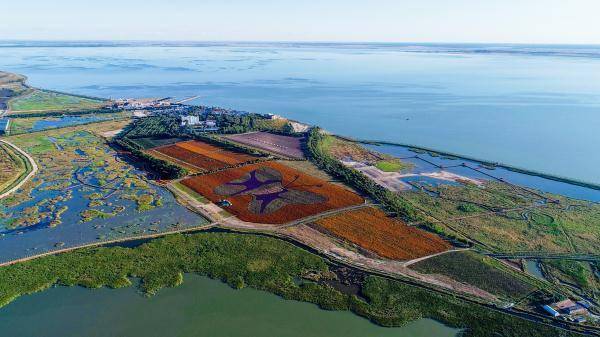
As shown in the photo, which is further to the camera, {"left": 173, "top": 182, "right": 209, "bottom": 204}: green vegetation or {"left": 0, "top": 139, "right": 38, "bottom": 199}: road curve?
{"left": 0, "top": 139, "right": 38, "bottom": 199}: road curve

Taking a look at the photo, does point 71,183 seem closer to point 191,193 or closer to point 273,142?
point 191,193

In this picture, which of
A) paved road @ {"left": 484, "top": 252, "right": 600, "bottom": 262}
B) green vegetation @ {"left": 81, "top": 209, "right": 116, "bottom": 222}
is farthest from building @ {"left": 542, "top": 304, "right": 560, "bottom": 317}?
green vegetation @ {"left": 81, "top": 209, "right": 116, "bottom": 222}

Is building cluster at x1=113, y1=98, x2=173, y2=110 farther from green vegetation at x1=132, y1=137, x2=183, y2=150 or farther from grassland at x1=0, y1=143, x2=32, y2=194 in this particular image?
grassland at x1=0, y1=143, x2=32, y2=194

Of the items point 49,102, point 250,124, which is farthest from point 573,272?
point 49,102

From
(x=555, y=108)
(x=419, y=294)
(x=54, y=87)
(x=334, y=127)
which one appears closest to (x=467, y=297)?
(x=419, y=294)

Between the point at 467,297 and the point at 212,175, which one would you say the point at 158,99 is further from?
the point at 467,297

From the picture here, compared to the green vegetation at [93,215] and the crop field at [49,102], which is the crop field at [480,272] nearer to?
the green vegetation at [93,215]
